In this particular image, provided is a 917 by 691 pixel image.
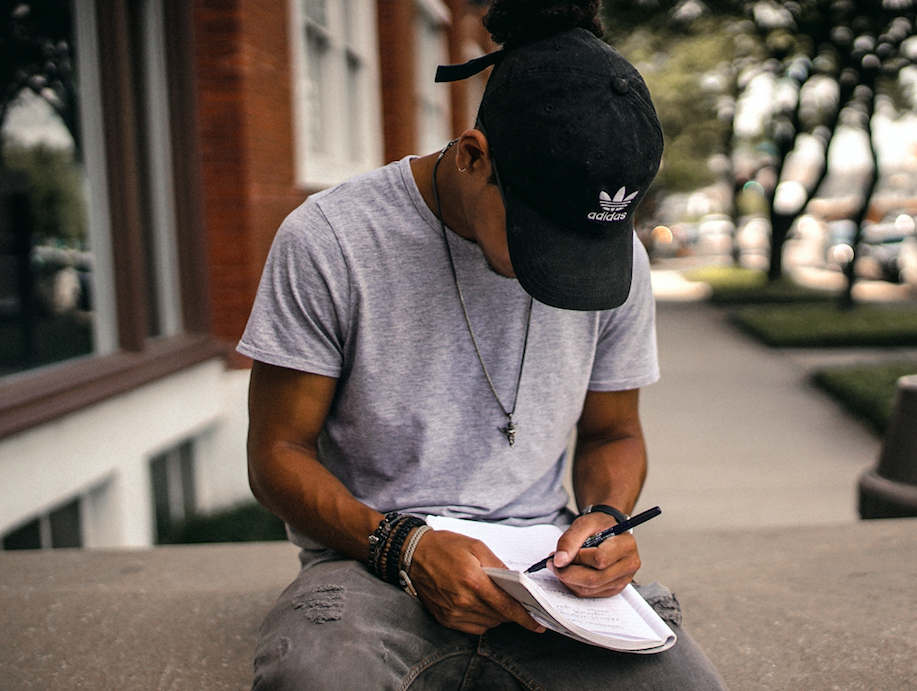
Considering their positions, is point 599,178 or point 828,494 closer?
point 599,178

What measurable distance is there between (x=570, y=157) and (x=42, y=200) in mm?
3426

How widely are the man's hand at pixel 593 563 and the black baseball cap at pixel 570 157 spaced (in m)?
0.51

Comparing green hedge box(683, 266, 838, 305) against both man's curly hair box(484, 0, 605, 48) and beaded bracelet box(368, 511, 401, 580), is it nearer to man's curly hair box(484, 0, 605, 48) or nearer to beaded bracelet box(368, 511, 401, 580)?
man's curly hair box(484, 0, 605, 48)

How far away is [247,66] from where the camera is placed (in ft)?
17.4

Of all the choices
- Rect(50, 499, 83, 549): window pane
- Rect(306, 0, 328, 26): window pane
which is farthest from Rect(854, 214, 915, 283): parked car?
Rect(50, 499, 83, 549): window pane

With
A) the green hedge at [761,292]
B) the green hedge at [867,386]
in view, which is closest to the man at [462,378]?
the green hedge at [867,386]

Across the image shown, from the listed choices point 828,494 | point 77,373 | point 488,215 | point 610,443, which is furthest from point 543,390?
point 828,494

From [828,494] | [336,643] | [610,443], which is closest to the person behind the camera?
[336,643]

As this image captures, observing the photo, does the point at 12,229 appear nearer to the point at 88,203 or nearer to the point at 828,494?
the point at 88,203

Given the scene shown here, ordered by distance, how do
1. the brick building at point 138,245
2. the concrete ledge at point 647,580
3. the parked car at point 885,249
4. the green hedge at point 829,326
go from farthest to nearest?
the parked car at point 885,249 → the green hedge at point 829,326 → the brick building at point 138,245 → the concrete ledge at point 647,580

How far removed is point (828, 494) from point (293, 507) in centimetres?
499

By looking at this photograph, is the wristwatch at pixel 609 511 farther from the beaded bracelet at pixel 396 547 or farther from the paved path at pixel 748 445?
the paved path at pixel 748 445

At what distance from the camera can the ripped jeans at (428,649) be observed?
72.5 inches

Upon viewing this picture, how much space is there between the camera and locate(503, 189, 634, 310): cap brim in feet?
6.33
